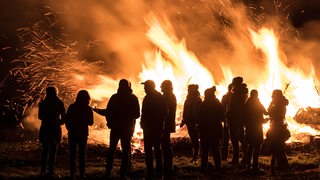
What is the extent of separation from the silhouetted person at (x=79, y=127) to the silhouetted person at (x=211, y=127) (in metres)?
2.60

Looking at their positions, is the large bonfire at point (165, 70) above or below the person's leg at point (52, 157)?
above

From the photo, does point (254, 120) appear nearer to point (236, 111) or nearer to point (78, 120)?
point (236, 111)

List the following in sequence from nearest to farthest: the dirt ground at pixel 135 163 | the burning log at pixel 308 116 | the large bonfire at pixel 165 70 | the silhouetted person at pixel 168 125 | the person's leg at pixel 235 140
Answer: the silhouetted person at pixel 168 125, the dirt ground at pixel 135 163, the person's leg at pixel 235 140, the burning log at pixel 308 116, the large bonfire at pixel 165 70

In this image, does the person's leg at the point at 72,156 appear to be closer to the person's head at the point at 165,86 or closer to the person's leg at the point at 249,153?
the person's head at the point at 165,86

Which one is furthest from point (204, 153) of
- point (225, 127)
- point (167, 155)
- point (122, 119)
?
point (225, 127)

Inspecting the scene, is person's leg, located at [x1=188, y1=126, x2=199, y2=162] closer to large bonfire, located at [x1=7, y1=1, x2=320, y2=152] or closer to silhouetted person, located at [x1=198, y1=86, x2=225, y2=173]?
silhouetted person, located at [x1=198, y1=86, x2=225, y2=173]

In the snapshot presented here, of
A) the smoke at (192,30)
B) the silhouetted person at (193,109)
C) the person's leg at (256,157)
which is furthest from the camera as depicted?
the smoke at (192,30)

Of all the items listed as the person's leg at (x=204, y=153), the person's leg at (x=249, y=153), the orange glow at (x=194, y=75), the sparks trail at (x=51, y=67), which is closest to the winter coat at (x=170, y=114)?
the person's leg at (x=204, y=153)

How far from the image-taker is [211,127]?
33.8ft

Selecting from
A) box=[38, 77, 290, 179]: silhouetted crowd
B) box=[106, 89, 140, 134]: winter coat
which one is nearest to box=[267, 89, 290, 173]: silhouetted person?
box=[38, 77, 290, 179]: silhouetted crowd

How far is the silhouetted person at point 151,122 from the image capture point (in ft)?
30.6

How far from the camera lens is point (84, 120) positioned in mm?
9523

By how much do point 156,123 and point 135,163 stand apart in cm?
345

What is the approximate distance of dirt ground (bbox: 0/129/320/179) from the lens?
10145 mm
